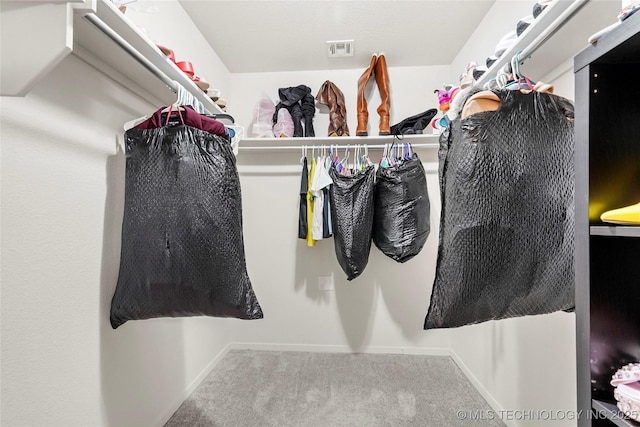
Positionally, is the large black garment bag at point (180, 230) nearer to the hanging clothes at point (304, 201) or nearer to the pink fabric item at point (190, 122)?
the pink fabric item at point (190, 122)

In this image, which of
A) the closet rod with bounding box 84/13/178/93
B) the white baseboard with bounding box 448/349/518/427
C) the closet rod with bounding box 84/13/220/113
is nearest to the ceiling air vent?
the closet rod with bounding box 84/13/220/113

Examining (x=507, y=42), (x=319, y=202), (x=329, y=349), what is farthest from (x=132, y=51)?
(x=329, y=349)

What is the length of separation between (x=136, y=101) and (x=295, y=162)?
121cm

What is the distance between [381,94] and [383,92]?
0.07ft

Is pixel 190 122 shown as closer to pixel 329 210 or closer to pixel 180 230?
pixel 180 230

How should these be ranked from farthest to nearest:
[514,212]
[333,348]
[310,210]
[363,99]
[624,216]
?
1. [333,348]
2. [363,99]
3. [310,210]
4. [514,212]
5. [624,216]

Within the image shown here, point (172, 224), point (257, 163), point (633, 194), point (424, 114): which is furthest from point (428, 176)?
point (172, 224)

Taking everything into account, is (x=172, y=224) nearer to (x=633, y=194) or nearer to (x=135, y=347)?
(x=135, y=347)

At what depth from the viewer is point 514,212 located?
0.73m

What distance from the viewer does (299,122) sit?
7.02 ft

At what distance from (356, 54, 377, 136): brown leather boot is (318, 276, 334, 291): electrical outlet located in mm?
1173

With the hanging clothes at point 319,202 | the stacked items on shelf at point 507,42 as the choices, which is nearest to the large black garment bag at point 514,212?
the stacked items on shelf at point 507,42

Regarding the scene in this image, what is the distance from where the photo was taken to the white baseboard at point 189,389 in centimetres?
145

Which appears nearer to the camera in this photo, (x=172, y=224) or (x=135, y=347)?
(x=172, y=224)
